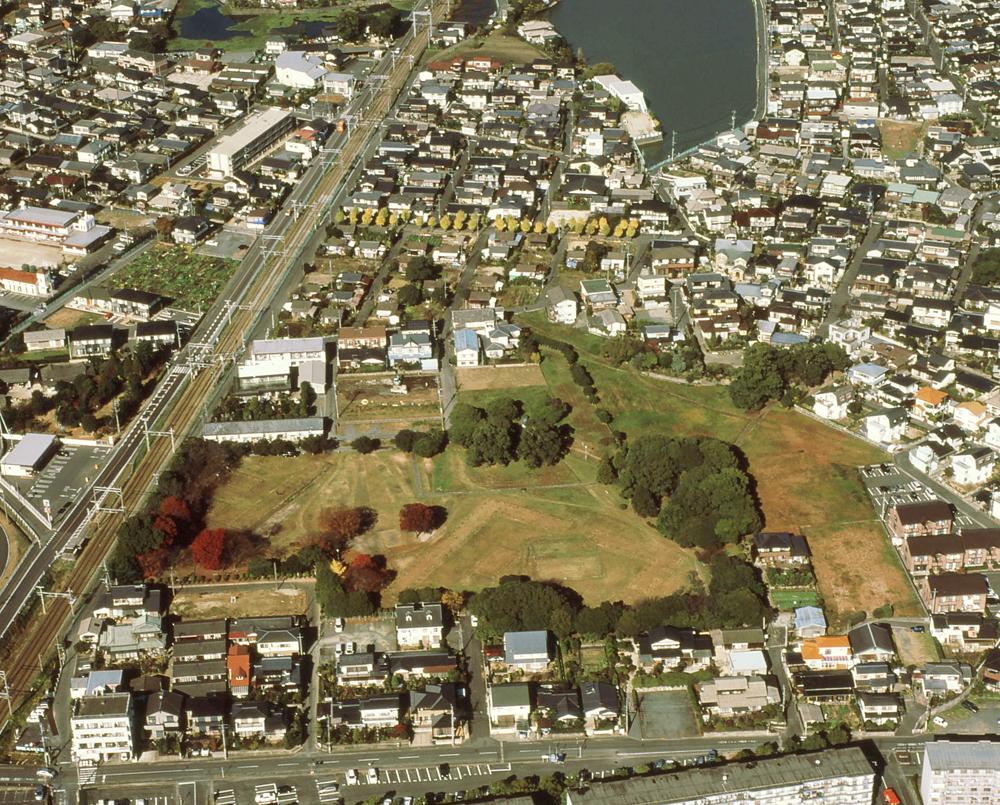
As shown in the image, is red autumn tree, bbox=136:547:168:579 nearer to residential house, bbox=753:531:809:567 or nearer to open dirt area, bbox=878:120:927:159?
residential house, bbox=753:531:809:567

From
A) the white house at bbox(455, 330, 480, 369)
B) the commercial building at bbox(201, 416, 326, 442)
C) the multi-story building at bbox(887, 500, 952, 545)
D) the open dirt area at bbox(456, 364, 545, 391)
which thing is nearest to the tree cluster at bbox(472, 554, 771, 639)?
the multi-story building at bbox(887, 500, 952, 545)

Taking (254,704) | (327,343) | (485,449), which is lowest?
(254,704)

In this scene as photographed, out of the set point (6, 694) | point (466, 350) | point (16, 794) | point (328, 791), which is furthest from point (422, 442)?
point (16, 794)

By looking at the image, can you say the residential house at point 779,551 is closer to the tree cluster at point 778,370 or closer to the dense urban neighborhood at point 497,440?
the dense urban neighborhood at point 497,440

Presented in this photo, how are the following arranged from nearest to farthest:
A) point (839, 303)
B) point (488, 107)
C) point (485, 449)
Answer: point (485, 449)
point (839, 303)
point (488, 107)

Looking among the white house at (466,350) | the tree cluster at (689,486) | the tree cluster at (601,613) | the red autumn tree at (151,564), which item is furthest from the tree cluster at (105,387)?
the tree cluster at (689,486)

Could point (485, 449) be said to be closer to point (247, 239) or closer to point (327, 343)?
point (327, 343)

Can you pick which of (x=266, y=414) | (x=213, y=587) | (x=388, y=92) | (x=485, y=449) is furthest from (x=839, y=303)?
(x=388, y=92)
